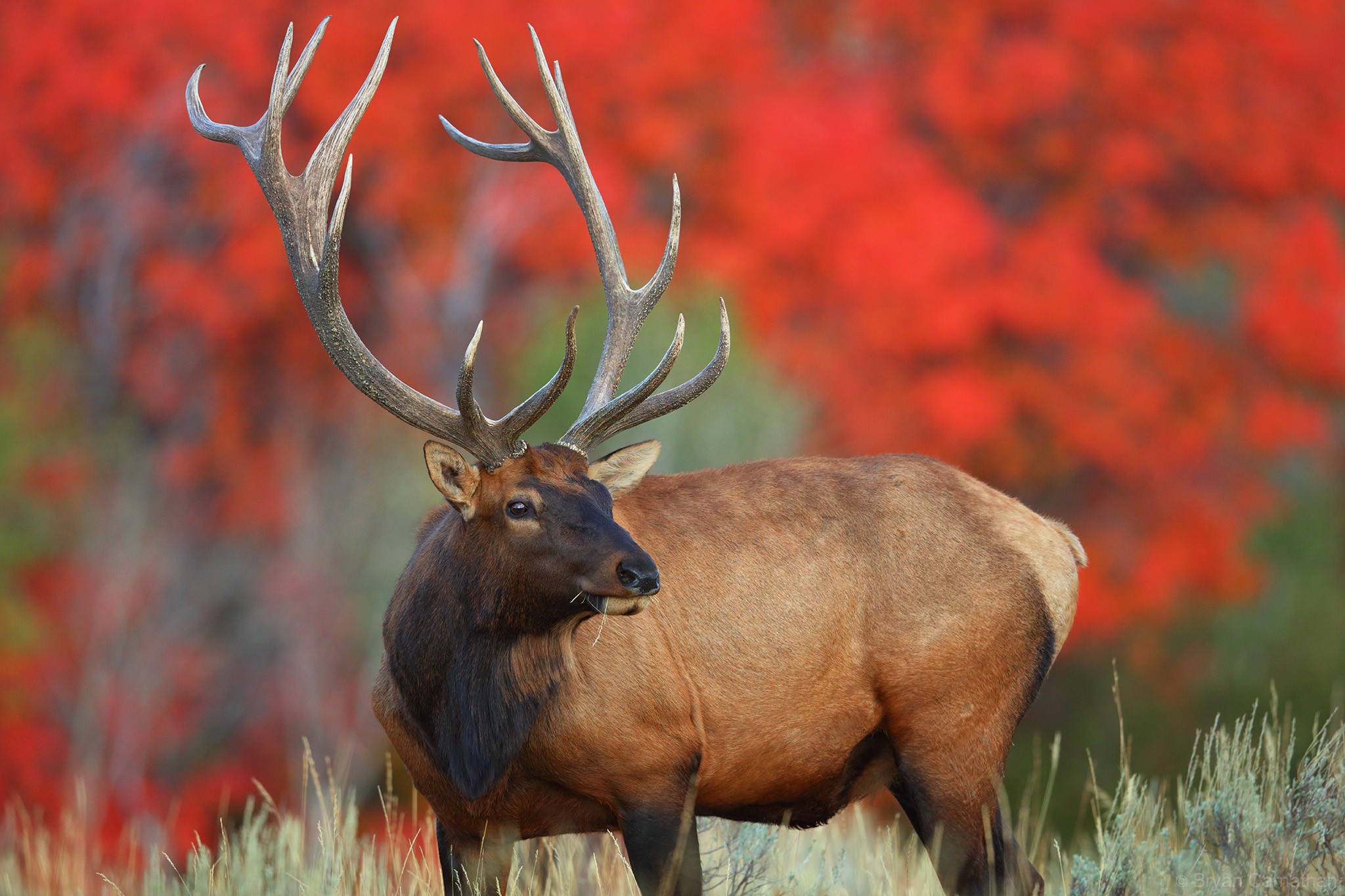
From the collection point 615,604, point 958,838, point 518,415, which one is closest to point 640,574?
point 615,604

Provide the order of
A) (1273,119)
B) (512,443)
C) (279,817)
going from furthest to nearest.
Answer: (1273,119)
(279,817)
(512,443)

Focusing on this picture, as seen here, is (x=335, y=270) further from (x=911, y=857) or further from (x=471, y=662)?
(x=911, y=857)

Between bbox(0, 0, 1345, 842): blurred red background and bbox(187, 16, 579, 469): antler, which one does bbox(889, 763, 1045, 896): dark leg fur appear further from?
bbox(0, 0, 1345, 842): blurred red background

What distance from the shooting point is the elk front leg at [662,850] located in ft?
12.4

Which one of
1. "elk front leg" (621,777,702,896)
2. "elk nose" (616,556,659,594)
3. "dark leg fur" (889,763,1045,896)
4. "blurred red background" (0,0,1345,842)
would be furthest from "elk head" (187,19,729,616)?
"blurred red background" (0,0,1345,842)

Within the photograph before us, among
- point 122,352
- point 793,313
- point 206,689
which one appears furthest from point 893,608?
point 122,352

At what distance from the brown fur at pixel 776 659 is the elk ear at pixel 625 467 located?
86mm

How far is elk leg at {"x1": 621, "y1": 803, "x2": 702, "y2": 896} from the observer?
3789mm

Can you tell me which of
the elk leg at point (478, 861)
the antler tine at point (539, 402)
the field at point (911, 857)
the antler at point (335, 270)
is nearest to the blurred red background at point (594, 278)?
the field at point (911, 857)

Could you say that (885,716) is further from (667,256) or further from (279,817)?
(279,817)

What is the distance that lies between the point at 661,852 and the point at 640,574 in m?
0.81

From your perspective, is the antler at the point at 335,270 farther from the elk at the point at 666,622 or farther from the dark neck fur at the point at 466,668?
the dark neck fur at the point at 466,668

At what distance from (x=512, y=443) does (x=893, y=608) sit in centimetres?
127

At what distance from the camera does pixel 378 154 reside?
12945mm
